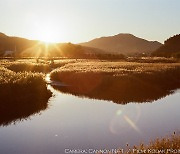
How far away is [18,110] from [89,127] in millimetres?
8956

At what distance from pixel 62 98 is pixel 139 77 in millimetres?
15460

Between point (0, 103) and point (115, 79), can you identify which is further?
point (115, 79)

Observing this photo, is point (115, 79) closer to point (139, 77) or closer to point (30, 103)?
point (139, 77)

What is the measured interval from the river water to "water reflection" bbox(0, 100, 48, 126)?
89cm

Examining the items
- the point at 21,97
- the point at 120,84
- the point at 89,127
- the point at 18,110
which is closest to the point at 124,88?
the point at 120,84

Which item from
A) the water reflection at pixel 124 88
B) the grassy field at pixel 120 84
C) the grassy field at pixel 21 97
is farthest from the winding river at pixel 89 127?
the grassy field at pixel 120 84

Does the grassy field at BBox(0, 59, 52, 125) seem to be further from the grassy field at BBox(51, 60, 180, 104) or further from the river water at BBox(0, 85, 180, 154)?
the grassy field at BBox(51, 60, 180, 104)

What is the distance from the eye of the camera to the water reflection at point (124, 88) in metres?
38.1

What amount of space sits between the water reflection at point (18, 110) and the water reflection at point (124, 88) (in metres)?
8.45

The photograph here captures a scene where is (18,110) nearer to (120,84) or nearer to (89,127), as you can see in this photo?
(89,127)

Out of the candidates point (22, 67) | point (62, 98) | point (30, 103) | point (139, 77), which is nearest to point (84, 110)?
point (30, 103)

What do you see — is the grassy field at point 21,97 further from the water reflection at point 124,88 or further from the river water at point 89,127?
the water reflection at point 124,88

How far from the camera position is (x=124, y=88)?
4350 cm

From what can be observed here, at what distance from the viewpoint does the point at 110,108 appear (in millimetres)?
30984
